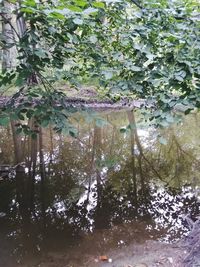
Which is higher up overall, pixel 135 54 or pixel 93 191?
pixel 135 54

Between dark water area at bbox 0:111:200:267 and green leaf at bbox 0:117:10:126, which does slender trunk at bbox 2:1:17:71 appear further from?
dark water area at bbox 0:111:200:267

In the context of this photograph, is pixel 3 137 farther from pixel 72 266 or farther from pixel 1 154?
pixel 72 266

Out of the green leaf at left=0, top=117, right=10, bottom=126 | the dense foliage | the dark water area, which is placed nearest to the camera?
the dense foliage

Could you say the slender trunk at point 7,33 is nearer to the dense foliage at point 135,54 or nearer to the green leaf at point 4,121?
the dense foliage at point 135,54

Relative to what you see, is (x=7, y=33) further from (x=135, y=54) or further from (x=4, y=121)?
(x=135, y=54)

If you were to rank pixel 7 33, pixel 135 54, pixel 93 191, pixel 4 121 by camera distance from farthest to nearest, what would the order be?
1. pixel 93 191
2. pixel 7 33
3. pixel 135 54
4. pixel 4 121

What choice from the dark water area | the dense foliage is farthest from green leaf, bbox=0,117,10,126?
the dark water area

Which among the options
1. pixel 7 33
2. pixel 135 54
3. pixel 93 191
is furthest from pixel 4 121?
pixel 93 191

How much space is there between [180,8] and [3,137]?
355 inches

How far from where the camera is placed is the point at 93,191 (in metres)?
6.81

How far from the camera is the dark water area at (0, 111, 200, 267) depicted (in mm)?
5086

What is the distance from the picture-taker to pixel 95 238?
16.9ft

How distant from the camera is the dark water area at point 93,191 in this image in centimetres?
509

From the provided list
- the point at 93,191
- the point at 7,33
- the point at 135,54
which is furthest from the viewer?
the point at 93,191
